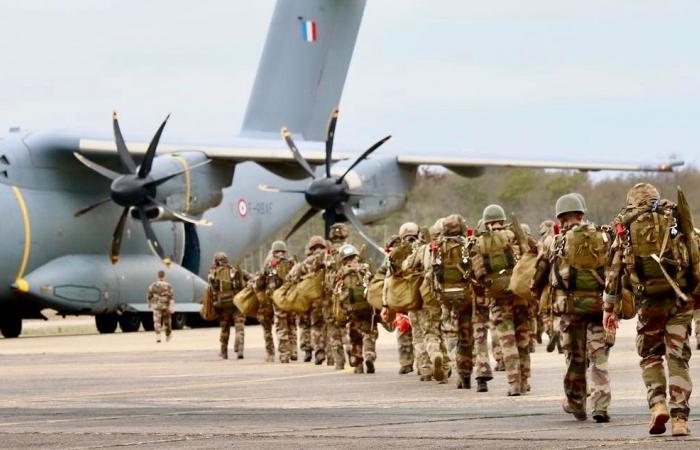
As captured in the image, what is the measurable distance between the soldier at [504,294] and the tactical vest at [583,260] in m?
2.48

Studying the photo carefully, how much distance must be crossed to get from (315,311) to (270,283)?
4.18 ft

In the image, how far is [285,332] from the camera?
21953mm

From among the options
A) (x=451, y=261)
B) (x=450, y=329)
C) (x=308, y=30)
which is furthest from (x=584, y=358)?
(x=308, y=30)

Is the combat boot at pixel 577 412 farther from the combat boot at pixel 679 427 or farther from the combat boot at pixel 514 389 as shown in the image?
the combat boot at pixel 514 389

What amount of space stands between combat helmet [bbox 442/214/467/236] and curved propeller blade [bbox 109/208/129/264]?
1662cm

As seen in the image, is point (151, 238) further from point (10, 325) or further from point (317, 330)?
point (317, 330)

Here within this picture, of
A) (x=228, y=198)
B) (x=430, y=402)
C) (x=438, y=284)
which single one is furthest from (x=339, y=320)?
(x=228, y=198)

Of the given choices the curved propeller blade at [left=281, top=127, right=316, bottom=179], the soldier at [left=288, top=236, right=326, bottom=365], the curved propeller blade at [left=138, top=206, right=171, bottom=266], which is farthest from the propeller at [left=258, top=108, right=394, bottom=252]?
the soldier at [left=288, top=236, right=326, bottom=365]

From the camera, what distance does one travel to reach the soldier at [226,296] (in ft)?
77.4

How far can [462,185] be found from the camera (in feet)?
166

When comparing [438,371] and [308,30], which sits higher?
[308,30]

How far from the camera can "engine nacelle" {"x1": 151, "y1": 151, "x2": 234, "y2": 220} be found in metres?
31.7

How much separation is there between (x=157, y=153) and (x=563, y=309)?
74.7 feet

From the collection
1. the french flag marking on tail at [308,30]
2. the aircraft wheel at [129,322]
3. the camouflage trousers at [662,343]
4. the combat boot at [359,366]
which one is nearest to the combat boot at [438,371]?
the combat boot at [359,366]
